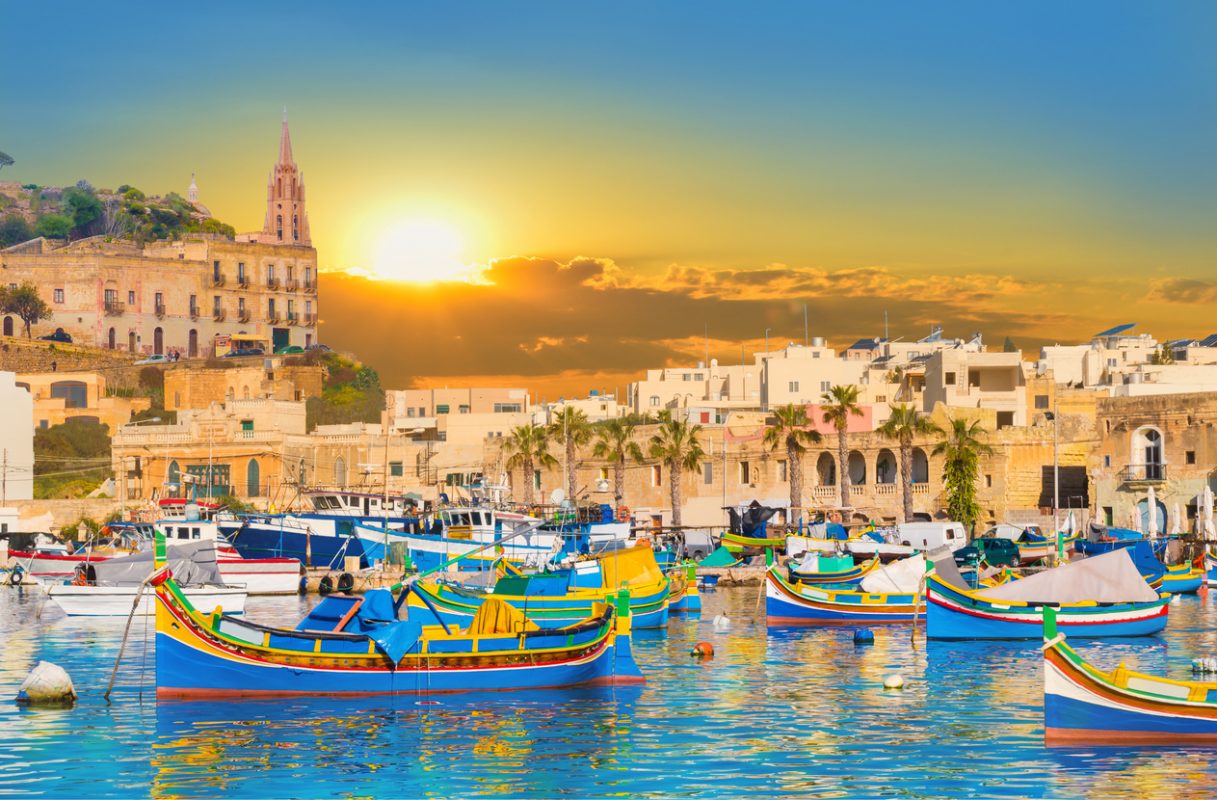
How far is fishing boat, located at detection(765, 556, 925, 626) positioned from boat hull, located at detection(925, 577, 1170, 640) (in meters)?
5.40

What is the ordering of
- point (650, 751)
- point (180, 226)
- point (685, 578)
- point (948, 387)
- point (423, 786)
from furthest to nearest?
point (180, 226), point (948, 387), point (685, 578), point (650, 751), point (423, 786)

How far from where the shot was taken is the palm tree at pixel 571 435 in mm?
80188

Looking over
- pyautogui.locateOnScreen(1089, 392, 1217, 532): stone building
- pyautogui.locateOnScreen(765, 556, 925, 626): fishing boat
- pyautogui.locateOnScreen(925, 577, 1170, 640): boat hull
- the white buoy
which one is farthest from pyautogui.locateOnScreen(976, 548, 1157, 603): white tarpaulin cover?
pyautogui.locateOnScreen(1089, 392, 1217, 532): stone building

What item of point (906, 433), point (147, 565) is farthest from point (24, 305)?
point (147, 565)

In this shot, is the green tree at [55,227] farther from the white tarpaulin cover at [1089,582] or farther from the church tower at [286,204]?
the white tarpaulin cover at [1089,582]

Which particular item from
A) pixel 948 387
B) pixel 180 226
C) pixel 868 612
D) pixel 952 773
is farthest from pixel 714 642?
pixel 180 226

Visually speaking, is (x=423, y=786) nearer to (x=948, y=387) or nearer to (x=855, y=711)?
(x=855, y=711)

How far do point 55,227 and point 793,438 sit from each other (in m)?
108

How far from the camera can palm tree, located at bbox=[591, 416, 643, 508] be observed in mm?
79312

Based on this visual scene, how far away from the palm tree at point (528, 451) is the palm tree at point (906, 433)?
1630cm

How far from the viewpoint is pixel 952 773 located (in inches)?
856

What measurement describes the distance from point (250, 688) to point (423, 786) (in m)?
6.83

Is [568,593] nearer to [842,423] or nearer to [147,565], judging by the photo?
[147,565]

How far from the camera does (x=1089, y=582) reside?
31.9m
